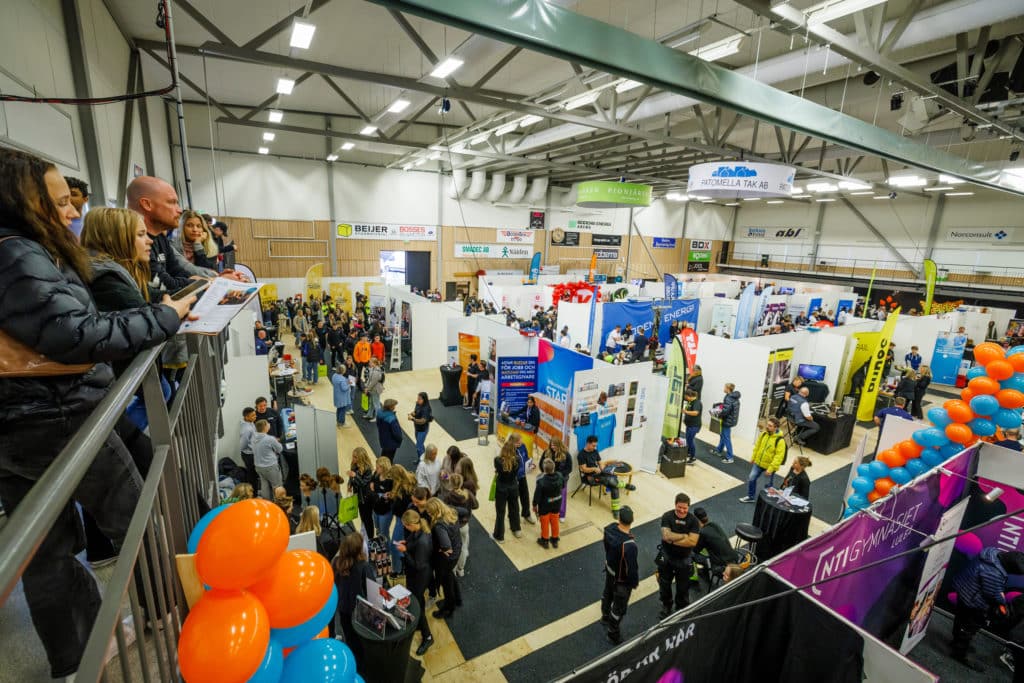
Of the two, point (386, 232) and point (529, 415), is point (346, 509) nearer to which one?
point (529, 415)

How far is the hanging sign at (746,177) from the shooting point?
740 cm

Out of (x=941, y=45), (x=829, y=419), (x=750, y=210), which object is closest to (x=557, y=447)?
(x=829, y=419)

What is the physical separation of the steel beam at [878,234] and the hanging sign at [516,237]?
583 inches

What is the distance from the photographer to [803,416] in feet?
24.9

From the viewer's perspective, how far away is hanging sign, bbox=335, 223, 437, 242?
55.8 ft

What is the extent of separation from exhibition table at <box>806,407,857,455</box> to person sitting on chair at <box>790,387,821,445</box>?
0.69ft

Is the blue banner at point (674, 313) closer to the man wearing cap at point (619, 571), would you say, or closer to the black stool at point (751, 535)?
the black stool at point (751, 535)

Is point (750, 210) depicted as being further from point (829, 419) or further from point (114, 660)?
point (114, 660)

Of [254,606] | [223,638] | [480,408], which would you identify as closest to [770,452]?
[480,408]

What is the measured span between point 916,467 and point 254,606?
5.63m

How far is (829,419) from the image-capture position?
7.73 m

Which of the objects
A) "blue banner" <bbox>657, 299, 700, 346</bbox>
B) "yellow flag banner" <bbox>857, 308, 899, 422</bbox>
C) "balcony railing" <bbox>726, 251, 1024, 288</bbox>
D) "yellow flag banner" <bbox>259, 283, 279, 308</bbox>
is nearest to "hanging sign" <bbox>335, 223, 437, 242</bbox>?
"yellow flag banner" <bbox>259, 283, 279, 308</bbox>

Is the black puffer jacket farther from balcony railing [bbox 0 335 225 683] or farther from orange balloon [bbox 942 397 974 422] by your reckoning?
orange balloon [bbox 942 397 974 422]

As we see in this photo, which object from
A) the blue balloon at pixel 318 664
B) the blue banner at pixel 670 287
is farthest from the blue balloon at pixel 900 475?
the blue banner at pixel 670 287
